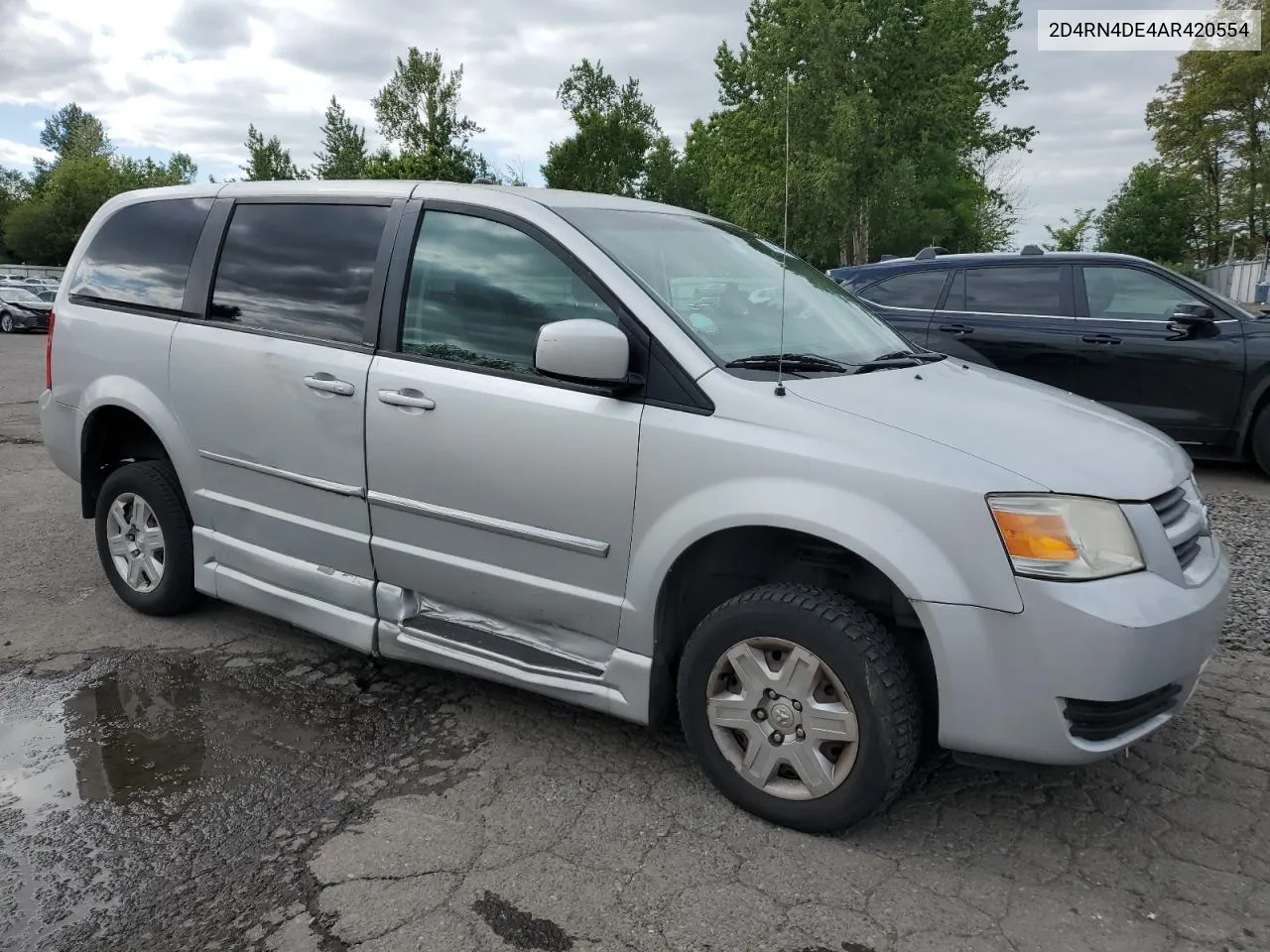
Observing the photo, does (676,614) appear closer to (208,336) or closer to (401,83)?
(208,336)

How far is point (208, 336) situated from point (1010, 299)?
A: 6.39m

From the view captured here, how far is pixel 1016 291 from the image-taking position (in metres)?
8.28

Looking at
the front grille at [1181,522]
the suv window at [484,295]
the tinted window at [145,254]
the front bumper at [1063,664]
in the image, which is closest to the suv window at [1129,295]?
the front grille at [1181,522]

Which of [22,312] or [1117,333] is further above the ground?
[1117,333]

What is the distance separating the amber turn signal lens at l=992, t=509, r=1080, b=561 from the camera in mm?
2543

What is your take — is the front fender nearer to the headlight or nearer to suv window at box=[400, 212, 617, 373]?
the headlight

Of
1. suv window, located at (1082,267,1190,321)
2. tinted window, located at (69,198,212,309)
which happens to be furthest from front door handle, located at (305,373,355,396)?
suv window, located at (1082,267,1190,321)

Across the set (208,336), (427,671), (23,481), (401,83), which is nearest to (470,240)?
(208,336)

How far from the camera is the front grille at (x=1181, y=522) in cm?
278

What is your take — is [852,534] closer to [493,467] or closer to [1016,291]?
[493,467]

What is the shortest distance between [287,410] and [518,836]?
1.81m

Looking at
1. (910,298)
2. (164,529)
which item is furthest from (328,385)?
(910,298)

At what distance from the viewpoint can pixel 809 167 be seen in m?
28.7

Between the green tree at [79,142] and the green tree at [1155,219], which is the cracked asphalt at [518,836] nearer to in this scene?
the green tree at [1155,219]
